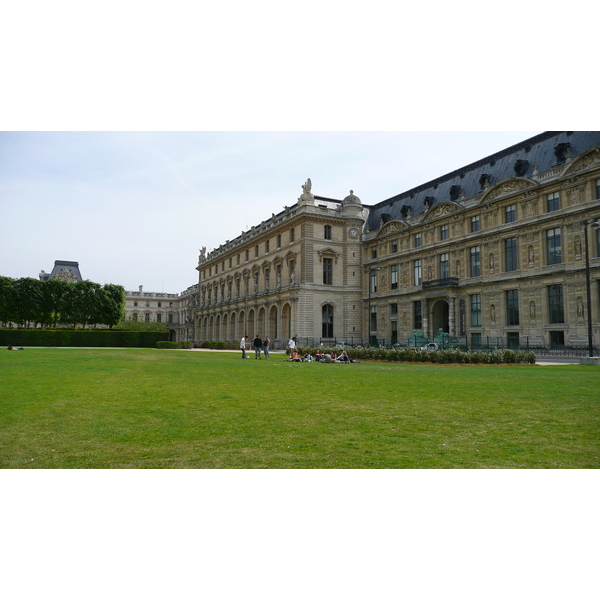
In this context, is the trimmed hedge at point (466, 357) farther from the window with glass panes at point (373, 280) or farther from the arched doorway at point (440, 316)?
the window with glass panes at point (373, 280)

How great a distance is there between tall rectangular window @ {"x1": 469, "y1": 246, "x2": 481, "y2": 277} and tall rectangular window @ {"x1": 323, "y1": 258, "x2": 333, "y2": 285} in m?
18.4

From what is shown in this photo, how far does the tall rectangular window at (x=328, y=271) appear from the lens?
198 ft

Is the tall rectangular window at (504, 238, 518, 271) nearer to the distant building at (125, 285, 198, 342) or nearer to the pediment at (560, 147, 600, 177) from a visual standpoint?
the pediment at (560, 147, 600, 177)

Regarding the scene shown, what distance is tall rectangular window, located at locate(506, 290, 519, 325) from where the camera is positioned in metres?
41.8

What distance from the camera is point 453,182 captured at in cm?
5169

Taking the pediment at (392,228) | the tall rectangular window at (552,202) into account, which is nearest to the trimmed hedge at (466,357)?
the tall rectangular window at (552,202)

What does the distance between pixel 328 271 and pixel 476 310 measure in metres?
19.9

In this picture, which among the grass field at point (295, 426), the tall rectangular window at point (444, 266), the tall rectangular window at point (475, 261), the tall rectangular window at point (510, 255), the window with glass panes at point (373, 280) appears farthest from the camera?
the window with glass panes at point (373, 280)

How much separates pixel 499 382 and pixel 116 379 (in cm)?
1176

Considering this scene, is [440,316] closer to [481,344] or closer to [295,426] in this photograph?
[481,344]

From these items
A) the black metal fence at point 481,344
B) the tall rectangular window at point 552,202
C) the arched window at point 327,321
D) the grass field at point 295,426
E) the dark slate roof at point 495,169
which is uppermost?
the dark slate roof at point 495,169

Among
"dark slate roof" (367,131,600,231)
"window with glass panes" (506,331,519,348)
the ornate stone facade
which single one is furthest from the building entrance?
the ornate stone facade

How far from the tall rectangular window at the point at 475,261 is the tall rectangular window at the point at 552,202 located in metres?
7.56

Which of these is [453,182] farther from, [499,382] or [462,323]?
[499,382]
